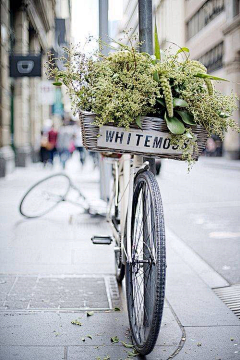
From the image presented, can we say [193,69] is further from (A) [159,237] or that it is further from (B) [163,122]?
(A) [159,237]

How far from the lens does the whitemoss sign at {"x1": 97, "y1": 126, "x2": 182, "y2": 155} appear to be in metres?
3.31

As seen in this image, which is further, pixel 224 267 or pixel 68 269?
pixel 224 267

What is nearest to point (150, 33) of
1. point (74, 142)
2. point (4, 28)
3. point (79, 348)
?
point (79, 348)

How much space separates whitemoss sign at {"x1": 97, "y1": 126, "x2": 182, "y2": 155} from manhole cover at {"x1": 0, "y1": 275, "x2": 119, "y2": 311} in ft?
4.44

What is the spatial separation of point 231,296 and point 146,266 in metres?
1.47

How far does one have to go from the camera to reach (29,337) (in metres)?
3.38

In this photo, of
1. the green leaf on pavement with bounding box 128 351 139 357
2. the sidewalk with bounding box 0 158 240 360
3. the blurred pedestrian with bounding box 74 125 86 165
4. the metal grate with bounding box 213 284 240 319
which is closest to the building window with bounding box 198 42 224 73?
the blurred pedestrian with bounding box 74 125 86 165

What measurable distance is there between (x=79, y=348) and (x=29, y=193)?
4779 mm

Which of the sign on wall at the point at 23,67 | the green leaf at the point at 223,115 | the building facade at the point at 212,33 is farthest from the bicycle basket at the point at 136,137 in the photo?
the building facade at the point at 212,33

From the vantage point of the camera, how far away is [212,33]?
40.6 meters

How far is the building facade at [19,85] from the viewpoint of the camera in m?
16.2

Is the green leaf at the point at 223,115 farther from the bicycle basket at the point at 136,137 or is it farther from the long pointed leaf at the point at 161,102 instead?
the long pointed leaf at the point at 161,102

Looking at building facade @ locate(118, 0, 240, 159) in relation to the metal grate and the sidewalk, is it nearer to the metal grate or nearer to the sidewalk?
the sidewalk

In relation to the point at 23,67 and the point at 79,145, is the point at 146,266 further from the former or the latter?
the point at 79,145
